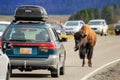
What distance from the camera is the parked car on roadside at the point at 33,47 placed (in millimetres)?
17438

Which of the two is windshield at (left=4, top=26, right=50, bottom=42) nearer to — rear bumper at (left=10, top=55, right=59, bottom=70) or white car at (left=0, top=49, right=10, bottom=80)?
→ rear bumper at (left=10, top=55, right=59, bottom=70)

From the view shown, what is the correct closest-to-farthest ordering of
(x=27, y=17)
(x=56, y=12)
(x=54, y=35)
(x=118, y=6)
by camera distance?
(x=54, y=35) < (x=27, y=17) < (x=56, y=12) < (x=118, y=6)

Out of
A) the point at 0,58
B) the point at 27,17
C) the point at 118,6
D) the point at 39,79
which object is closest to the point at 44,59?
the point at 39,79

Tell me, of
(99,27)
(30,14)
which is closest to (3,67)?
(30,14)

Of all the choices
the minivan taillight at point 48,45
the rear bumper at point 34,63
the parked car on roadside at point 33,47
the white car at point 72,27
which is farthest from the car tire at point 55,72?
the white car at point 72,27

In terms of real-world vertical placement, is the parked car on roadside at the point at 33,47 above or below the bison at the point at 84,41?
above

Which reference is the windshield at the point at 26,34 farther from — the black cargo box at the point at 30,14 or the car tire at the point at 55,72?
the black cargo box at the point at 30,14

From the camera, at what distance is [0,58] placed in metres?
13.2

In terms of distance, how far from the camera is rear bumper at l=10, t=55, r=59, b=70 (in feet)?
57.0

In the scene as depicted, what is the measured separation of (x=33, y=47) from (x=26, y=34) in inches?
21.8

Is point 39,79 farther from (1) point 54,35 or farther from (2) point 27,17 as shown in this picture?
(2) point 27,17

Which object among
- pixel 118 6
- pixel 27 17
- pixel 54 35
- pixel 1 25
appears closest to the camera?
pixel 54 35

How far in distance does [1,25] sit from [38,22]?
13683 mm

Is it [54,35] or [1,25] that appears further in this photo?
[1,25]
